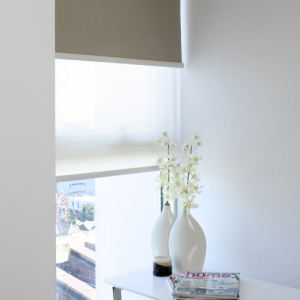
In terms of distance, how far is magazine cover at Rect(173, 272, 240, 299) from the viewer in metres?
1.83

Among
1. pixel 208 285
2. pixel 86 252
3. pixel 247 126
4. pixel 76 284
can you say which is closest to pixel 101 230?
pixel 86 252

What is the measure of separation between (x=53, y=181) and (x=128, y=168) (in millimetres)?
982

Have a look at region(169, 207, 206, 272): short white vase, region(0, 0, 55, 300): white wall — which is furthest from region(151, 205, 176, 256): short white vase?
region(0, 0, 55, 300): white wall

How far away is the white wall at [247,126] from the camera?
6.97ft

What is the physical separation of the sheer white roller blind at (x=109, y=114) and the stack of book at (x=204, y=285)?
623mm

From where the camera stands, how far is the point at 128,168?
2.33 m

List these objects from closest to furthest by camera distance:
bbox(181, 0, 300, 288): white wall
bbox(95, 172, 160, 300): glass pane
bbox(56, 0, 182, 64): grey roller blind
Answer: bbox(56, 0, 182, 64): grey roller blind
bbox(181, 0, 300, 288): white wall
bbox(95, 172, 160, 300): glass pane

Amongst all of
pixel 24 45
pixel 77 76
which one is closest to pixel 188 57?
pixel 77 76

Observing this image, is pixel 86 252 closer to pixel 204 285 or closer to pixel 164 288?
pixel 164 288

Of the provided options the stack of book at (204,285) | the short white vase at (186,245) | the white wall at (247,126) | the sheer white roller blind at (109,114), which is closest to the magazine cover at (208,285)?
the stack of book at (204,285)

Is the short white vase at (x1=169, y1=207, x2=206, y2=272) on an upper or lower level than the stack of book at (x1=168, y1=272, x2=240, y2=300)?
upper

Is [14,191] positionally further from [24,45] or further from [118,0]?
[118,0]

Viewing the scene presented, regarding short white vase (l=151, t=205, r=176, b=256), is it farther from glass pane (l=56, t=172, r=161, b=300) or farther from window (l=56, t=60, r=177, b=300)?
window (l=56, t=60, r=177, b=300)

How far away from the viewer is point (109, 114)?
228 cm
